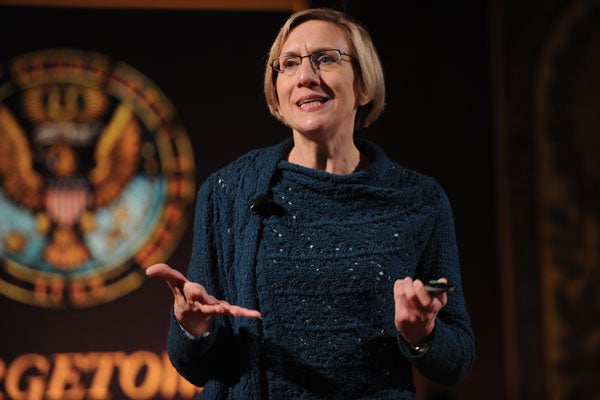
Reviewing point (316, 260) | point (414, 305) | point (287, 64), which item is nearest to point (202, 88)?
point (287, 64)

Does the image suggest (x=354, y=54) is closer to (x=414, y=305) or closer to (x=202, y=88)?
(x=414, y=305)

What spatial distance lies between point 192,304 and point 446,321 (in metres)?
0.41

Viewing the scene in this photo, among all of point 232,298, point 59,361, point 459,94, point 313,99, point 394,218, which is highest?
point 459,94

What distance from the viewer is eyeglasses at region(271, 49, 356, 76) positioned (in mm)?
1270

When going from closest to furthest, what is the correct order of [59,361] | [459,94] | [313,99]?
[313,99], [59,361], [459,94]

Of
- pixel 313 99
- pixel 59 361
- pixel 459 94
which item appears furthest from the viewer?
pixel 459 94

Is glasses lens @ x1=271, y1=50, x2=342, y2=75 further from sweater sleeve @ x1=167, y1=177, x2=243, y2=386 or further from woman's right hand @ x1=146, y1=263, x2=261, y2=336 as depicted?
woman's right hand @ x1=146, y1=263, x2=261, y2=336

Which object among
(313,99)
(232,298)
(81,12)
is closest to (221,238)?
(232,298)

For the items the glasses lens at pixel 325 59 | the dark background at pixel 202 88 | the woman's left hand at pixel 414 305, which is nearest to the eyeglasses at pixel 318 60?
the glasses lens at pixel 325 59

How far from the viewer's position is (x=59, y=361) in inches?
114

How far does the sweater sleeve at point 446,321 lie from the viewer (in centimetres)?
122

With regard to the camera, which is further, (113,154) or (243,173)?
(113,154)

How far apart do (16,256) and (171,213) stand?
56 cm

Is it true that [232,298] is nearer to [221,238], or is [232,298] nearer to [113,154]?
[221,238]
